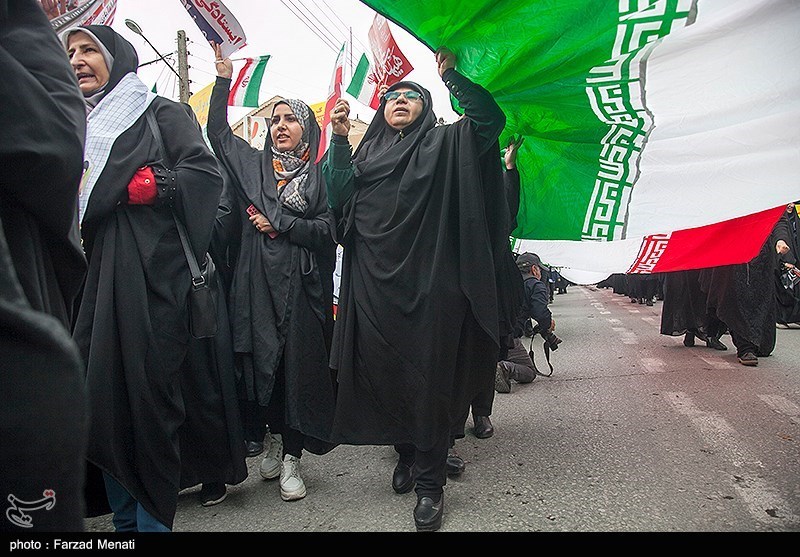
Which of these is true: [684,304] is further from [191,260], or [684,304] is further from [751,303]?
[191,260]

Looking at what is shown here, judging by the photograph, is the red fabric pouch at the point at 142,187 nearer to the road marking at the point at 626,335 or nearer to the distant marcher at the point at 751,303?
the distant marcher at the point at 751,303

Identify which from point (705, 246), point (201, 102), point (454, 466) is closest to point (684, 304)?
point (705, 246)

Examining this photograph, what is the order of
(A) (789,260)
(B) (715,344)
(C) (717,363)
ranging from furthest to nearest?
1. (B) (715,344)
2. (A) (789,260)
3. (C) (717,363)

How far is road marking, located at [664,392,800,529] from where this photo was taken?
224 cm

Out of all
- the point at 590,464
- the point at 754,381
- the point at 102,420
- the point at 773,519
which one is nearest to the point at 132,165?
the point at 102,420

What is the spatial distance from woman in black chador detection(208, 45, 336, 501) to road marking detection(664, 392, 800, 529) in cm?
191

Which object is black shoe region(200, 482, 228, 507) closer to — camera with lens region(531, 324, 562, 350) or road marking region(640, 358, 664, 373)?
camera with lens region(531, 324, 562, 350)

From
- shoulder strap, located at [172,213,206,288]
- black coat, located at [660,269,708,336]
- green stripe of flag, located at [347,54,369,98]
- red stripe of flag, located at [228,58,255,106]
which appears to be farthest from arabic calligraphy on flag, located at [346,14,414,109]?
black coat, located at [660,269,708,336]

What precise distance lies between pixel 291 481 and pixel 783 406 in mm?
3377

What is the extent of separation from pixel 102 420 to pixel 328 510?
1069 mm

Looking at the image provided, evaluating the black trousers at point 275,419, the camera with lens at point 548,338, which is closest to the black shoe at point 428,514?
the black trousers at point 275,419

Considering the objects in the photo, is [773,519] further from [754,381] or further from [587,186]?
[754,381]

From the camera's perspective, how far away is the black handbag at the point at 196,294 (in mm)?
2127

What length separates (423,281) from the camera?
2430mm
